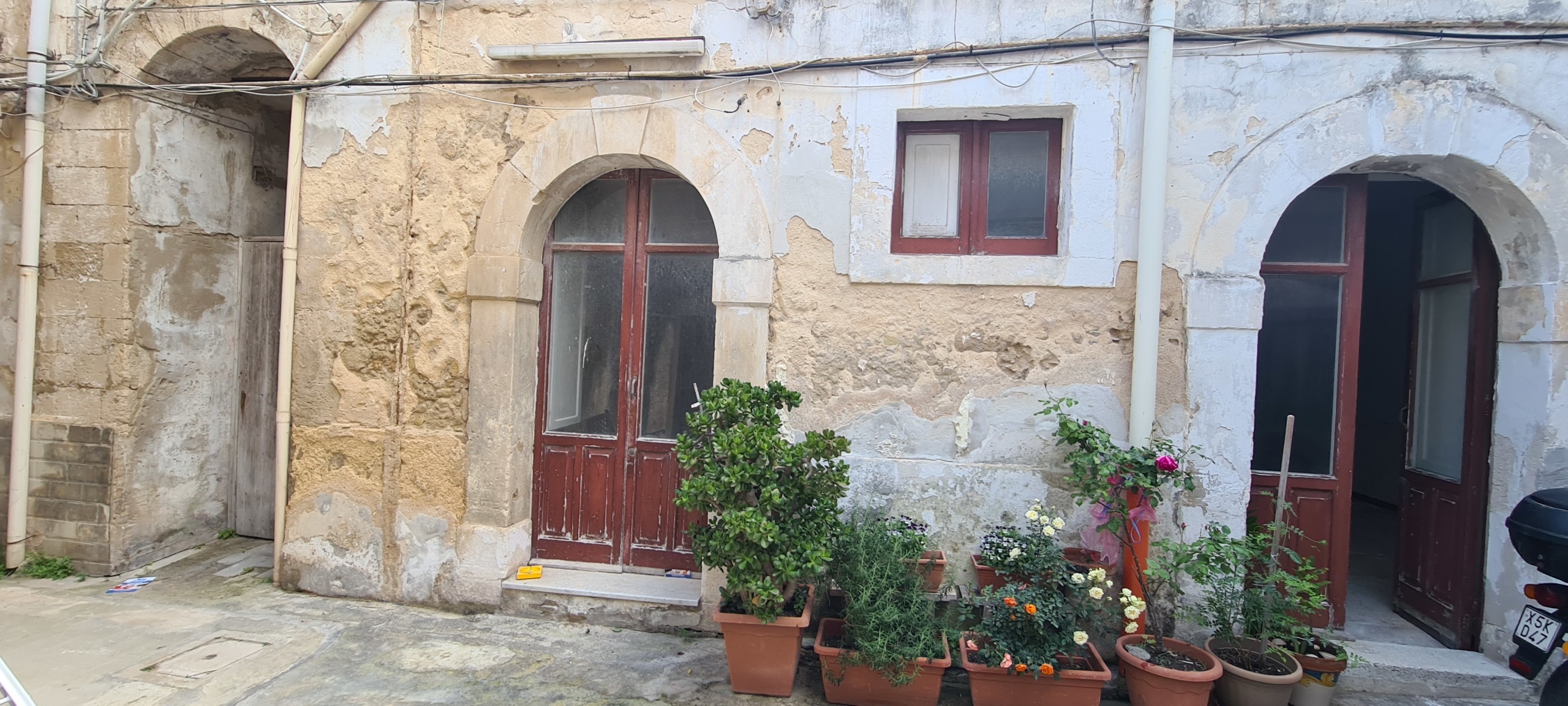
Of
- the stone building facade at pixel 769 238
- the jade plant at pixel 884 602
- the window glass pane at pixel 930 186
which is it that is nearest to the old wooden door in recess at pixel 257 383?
the stone building facade at pixel 769 238

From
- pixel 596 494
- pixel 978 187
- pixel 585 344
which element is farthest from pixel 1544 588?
pixel 585 344

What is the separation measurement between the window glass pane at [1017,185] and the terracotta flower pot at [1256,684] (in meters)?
2.25

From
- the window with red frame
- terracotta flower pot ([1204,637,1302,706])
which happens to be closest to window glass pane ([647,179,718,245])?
the window with red frame

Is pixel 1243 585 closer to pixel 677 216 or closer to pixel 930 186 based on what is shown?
pixel 930 186

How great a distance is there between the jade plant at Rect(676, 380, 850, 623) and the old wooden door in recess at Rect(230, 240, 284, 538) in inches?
147

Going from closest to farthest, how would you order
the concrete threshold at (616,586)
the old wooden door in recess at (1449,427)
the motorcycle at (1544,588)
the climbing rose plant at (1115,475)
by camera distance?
1. the motorcycle at (1544,588)
2. the climbing rose plant at (1115,475)
3. the old wooden door in recess at (1449,427)
4. the concrete threshold at (616,586)

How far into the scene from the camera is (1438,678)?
364 cm

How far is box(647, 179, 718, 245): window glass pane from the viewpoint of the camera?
454 cm

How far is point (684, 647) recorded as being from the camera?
3984 millimetres

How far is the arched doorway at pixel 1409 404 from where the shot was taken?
3.99m

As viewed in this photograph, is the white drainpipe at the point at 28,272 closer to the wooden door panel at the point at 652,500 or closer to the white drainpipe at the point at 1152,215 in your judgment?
the wooden door panel at the point at 652,500

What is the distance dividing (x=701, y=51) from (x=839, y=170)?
102cm

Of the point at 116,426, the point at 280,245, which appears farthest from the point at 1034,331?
the point at 116,426

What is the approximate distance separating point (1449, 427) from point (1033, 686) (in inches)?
120
